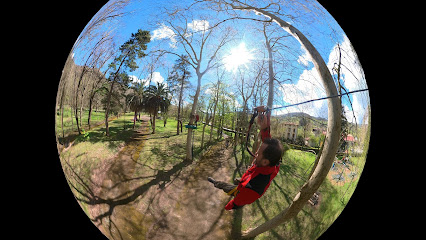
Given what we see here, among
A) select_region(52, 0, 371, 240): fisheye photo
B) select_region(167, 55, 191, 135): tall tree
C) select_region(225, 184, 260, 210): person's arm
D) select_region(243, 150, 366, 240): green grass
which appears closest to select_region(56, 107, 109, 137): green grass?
select_region(52, 0, 371, 240): fisheye photo

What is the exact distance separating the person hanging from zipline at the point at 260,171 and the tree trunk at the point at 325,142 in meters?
0.59

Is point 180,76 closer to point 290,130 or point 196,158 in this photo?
point 196,158

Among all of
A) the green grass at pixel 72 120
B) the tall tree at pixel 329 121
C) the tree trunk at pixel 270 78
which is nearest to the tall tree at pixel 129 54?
the green grass at pixel 72 120

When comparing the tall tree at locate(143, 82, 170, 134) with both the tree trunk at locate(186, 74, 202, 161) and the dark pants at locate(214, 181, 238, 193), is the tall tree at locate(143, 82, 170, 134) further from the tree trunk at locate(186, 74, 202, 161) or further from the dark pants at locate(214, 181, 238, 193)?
the dark pants at locate(214, 181, 238, 193)

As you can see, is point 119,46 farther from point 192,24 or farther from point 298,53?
point 298,53

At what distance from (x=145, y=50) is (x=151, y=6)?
2.66 feet

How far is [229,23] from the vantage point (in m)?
3.65

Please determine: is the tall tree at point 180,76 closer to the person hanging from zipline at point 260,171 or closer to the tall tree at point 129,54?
the tall tree at point 129,54

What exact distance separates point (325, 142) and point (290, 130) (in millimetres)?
681

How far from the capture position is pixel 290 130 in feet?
11.0

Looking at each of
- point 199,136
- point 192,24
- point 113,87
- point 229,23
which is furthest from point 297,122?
point 113,87

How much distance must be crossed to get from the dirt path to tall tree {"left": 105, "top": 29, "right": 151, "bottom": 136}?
63cm

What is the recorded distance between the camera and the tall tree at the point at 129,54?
369 cm

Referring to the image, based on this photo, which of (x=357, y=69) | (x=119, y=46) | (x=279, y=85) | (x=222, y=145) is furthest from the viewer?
(x=357, y=69)
